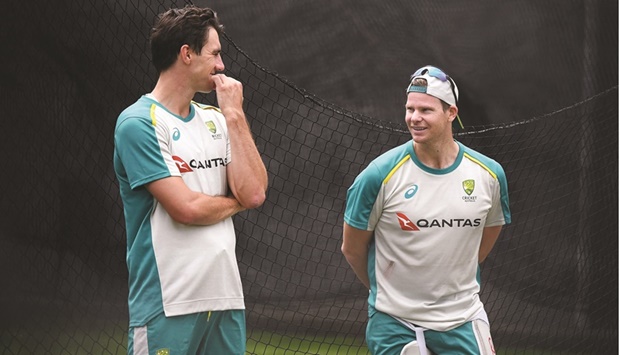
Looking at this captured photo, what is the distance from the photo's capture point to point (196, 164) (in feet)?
9.89

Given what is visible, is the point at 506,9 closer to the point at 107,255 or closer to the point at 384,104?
the point at 384,104

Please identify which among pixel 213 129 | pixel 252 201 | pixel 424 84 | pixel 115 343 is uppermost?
pixel 424 84

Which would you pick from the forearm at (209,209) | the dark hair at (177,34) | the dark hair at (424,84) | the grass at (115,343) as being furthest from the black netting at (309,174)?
the forearm at (209,209)

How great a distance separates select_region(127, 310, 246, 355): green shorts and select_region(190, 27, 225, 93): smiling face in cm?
67

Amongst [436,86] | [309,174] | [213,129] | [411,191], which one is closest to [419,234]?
[411,191]

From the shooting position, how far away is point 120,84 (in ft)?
15.7

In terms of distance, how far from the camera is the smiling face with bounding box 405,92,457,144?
340cm

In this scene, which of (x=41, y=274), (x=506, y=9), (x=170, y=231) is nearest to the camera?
(x=170, y=231)

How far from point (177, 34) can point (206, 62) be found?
118 mm

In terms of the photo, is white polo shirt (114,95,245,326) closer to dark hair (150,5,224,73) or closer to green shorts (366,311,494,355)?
dark hair (150,5,224,73)

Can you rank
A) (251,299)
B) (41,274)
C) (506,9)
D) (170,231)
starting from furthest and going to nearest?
(506,9) → (251,299) → (41,274) → (170,231)

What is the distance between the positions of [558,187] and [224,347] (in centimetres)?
297

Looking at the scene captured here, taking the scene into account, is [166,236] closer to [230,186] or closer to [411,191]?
[230,186]

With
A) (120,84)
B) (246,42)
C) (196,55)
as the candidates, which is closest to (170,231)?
(196,55)
